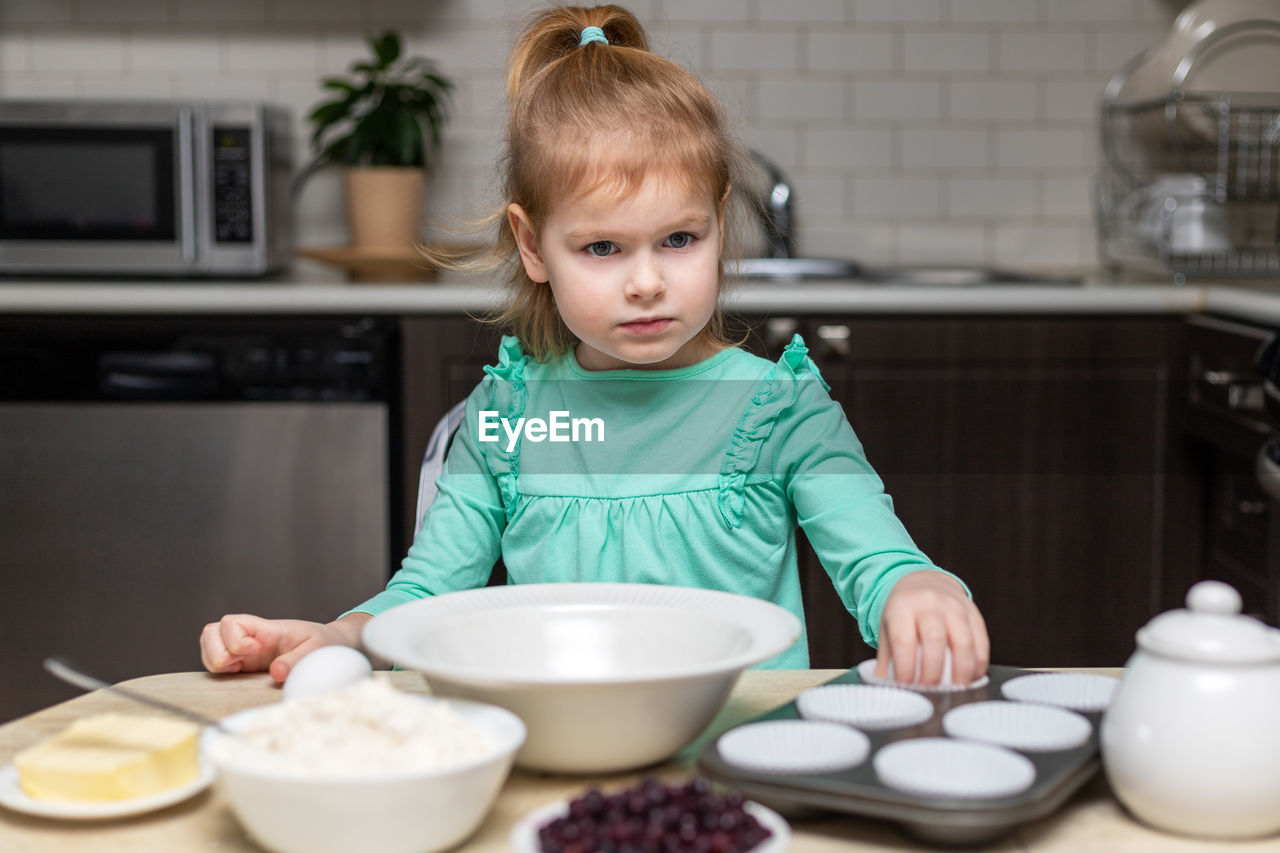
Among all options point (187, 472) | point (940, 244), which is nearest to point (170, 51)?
point (187, 472)

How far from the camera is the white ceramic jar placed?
58 centimetres

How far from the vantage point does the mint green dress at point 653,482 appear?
117 centimetres

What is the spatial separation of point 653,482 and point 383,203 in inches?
65.0

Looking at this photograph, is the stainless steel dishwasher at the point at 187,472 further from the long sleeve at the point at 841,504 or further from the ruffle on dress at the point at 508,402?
the long sleeve at the point at 841,504

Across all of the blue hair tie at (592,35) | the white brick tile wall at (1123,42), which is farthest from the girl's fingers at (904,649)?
the white brick tile wall at (1123,42)

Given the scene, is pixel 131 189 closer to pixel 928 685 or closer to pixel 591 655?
pixel 591 655

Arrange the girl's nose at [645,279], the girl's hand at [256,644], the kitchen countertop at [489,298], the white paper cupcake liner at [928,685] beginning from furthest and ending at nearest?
the kitchen countertop at [489,298], the girl's nose at [645,279], the girl's hand at [256,644], the white paper cupcake liner at [928,685]

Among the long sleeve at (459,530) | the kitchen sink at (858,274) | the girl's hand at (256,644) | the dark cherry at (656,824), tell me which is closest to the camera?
the dark cherry at (656,824)

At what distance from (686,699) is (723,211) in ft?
2.05

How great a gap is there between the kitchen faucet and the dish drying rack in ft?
2.25

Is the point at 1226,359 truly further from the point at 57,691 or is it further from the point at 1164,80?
the point at 57,691

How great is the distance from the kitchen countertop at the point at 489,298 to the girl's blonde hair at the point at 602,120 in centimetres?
99

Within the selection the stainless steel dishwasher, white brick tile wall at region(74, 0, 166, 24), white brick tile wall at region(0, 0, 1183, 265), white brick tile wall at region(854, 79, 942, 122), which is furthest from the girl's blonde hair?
white brick tile wall at region(74, 0, 166, 24)

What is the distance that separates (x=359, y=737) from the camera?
0.59m
